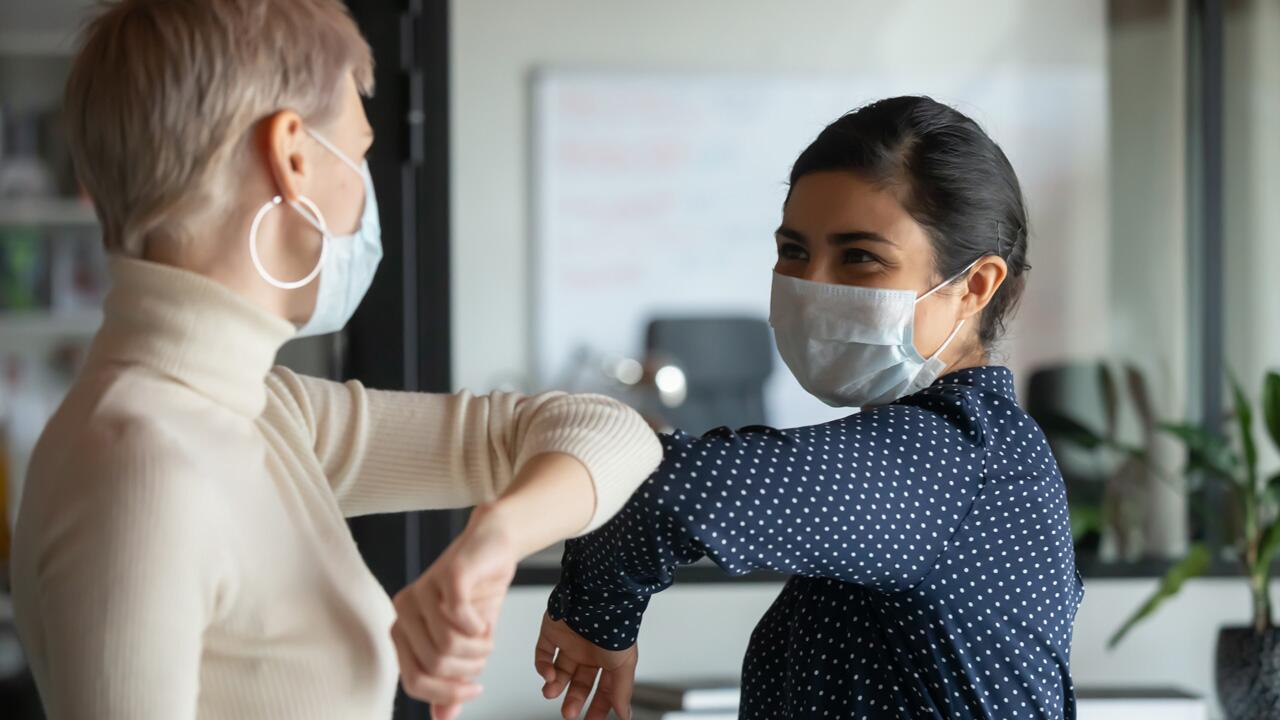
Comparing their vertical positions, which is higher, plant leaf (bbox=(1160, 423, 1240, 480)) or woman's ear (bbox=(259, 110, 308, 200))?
woman's ear (bbox=(259, 110, 308, 200))

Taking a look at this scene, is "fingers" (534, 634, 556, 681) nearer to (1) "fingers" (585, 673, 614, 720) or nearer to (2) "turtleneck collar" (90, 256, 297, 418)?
(1) "fingers" (585, 673, 614, 720)

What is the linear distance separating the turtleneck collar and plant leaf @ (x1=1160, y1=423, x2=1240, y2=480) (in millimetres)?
2147

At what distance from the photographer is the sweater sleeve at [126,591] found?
25.9 inches

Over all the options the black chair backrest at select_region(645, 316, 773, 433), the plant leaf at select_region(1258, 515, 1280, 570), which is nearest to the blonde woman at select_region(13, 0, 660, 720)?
the black chair backrest at select_region(645, 316, 773, 433)

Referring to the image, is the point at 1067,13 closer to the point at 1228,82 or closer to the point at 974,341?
the point at 1228,82

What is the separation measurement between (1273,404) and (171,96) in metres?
2.22

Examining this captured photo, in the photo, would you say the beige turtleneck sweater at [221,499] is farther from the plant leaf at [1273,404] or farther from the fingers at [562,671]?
the plant leaf at [1273,404]

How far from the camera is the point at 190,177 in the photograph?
0.75 metres

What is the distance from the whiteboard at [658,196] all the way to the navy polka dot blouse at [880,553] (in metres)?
1.45

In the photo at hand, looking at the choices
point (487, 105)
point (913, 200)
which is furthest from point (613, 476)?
point (487, 105)

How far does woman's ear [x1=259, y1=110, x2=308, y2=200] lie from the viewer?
77 cm

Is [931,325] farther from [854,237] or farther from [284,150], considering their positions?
[284,150]

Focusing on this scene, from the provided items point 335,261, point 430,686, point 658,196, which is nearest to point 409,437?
point 335,261

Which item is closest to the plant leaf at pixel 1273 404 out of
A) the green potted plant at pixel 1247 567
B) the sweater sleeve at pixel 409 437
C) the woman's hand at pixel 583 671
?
the green potted plant at pixel 1247 567
